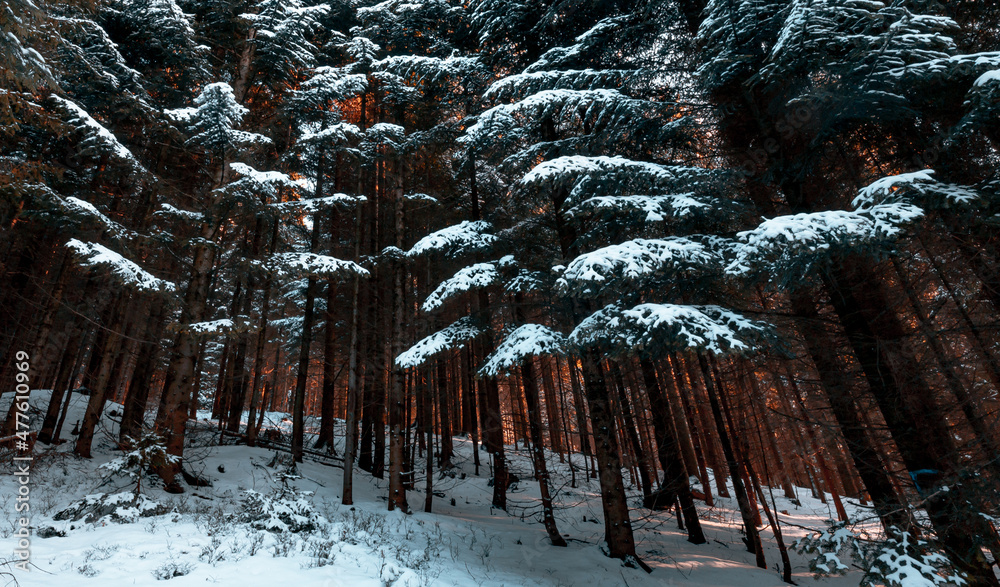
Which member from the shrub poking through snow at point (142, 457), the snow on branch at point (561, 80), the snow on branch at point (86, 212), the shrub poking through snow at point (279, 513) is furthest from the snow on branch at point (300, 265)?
the snow on branch at point (561, 80)

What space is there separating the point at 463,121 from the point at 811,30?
730cm

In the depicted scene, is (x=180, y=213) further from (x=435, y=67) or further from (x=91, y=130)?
(x=435, y=67)

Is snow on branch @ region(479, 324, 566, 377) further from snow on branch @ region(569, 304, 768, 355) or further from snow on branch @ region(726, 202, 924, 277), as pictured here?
snow on branch @ region(726, 202, 924, 277)

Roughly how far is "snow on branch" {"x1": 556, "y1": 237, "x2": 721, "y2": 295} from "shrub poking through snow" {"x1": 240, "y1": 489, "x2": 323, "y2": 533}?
625 centimetres

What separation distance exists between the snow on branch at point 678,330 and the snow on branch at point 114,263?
838 centimetres

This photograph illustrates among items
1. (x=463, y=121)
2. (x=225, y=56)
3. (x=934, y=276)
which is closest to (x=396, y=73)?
(x=463, y=121)

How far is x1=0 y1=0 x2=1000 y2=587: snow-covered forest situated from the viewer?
527 centimetres

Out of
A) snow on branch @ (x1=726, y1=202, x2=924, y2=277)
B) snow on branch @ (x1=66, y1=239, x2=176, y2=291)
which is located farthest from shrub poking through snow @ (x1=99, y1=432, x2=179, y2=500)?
snow on branch @ (x1=726, y1=202, x2=924, y2=277)

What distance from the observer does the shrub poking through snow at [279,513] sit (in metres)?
7.05

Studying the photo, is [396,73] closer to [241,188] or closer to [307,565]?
[241,188]

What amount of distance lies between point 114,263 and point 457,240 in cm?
647

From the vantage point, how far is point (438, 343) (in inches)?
341

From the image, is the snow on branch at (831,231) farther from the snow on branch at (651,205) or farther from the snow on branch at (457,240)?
the snow on branch at (457,240)

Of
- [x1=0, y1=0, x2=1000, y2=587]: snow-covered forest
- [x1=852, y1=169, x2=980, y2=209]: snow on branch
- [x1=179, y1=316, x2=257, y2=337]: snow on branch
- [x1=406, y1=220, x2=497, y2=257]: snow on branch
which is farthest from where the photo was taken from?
[x1=406, y1=220, x2=497, y2=257]: snow on branch
